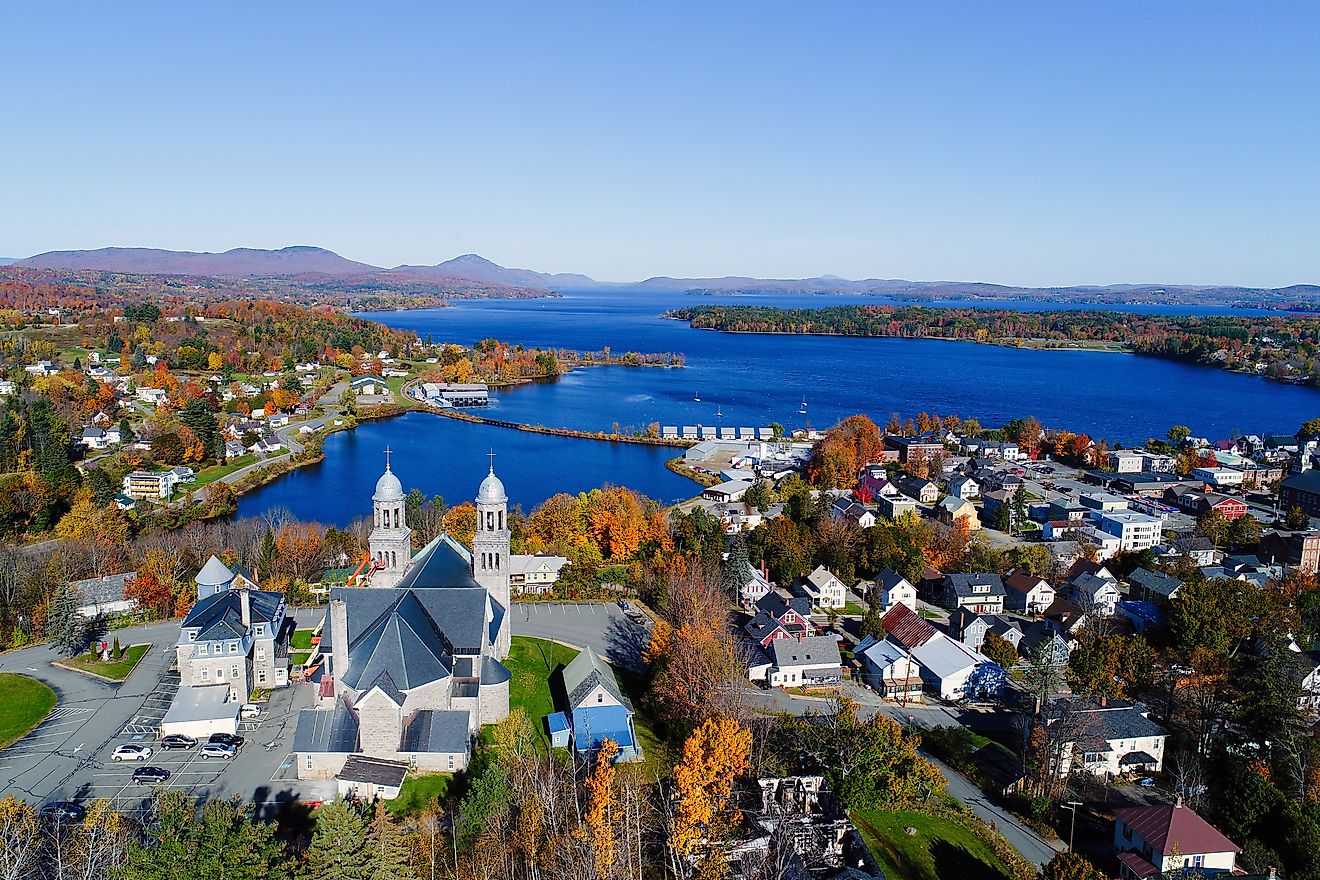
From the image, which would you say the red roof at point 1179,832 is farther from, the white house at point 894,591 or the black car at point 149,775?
the black car at point 149,775

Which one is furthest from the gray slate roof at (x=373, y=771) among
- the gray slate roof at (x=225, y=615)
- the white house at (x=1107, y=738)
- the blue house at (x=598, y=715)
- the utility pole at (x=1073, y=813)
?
the white house at (x=1107, y=738)

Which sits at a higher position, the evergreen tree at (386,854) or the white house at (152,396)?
the white house at (152,396)

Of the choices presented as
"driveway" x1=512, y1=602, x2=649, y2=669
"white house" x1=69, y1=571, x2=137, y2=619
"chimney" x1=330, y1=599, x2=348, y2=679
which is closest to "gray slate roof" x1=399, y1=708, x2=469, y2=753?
"chimney" x1=330, y1=599, x2=348, y2=679

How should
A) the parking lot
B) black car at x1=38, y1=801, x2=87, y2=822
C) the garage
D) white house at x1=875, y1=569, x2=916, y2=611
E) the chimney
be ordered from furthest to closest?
white house at x1=875, y1=569, x2=916, y2=611, the garage, the chimney, the parking lot, black car at x1=38, y1=801, x2=87, y2=822

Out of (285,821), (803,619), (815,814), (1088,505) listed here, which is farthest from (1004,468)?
(285,821)

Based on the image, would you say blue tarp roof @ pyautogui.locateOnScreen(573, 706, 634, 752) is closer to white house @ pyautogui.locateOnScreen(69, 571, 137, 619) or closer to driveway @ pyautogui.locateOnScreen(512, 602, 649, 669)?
driveway @ pyautogui.locateOnScreen(512, 602, 649, 669)

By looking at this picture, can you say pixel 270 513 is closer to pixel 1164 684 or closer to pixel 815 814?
pixel 815 814
